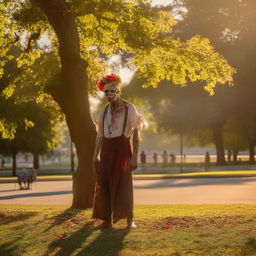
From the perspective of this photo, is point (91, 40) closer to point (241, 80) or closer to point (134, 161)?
point (134, 161)

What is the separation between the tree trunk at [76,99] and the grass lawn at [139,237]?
2.06 meters

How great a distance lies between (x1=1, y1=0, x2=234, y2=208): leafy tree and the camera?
35.0 feet

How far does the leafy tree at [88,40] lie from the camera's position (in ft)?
35.0

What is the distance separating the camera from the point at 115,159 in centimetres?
767

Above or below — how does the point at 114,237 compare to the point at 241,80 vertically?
below

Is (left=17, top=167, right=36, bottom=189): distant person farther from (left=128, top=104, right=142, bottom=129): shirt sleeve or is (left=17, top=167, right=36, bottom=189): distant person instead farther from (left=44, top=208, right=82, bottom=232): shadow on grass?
(left=128, top=104, right=142, bottom=129): shirt sleeve

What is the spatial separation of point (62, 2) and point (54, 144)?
37.1 meters

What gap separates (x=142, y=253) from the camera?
5.95 m

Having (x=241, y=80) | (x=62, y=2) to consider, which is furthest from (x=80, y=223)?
(x=241, y=80)

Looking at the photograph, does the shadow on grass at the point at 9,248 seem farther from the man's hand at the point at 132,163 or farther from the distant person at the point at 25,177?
the distant person at the point at 25,177

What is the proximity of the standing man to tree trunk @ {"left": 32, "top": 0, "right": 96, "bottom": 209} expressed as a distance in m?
2.92

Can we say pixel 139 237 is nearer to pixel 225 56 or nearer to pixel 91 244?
pixel 91 244

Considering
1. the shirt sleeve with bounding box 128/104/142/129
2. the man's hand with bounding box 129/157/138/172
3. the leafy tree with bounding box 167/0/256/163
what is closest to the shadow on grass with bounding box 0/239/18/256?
the man's hand with bounding box 129/157/138/172

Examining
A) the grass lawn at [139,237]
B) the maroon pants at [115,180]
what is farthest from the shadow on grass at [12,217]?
the maroon pants at [115,180]
